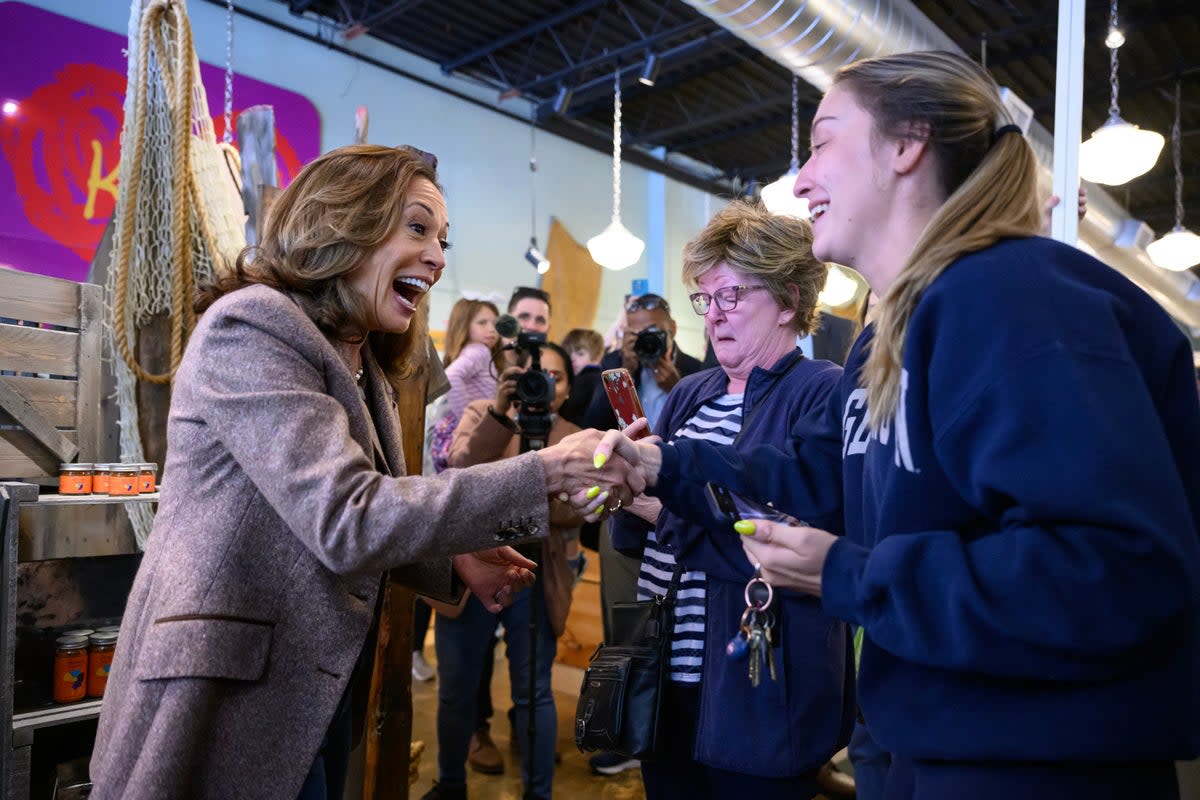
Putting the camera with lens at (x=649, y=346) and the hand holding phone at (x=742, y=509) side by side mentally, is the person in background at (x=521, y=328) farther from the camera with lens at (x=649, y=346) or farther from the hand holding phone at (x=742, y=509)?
the hand holding phone at (x=742, y=509)

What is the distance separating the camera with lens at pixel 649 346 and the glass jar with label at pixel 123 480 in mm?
1564

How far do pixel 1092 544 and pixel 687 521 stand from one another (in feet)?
2.96

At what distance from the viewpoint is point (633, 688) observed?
5.04ft

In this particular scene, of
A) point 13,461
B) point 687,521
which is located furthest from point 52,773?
point 687,521

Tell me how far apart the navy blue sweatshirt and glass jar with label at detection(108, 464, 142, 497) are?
1.80 meters

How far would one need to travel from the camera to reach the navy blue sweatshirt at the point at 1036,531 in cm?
70

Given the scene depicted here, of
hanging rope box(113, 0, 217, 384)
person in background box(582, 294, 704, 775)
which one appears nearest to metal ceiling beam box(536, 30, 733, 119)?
person in background box(582, 294, 704, 775)

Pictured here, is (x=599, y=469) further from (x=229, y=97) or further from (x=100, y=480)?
(x=229, y=97)

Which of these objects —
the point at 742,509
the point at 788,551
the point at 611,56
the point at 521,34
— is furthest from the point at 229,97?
the point at 611,56

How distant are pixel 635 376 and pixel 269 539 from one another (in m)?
1.88

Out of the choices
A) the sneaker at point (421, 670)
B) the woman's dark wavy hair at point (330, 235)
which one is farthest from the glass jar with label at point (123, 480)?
the sneaker at point (421, 670)

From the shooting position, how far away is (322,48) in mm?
6312

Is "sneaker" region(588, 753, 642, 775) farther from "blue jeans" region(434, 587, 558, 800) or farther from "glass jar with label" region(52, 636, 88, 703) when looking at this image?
"glass jar with label" region(52, 636, 88, 703)

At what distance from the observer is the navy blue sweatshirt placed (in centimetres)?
70
